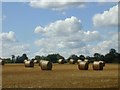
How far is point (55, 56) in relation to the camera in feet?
461

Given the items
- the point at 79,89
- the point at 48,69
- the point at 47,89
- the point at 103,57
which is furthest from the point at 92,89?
the point at 103,57

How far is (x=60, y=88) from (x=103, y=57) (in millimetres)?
98792

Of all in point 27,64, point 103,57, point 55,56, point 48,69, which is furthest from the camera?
point 55,56

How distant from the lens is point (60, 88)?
20.2 meters

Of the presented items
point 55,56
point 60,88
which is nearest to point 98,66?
point 60,88

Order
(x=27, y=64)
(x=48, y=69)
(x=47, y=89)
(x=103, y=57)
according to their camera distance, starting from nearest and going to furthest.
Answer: (x=47, y=89) → (x=48, y=69) → (x=27, y=64) → (x=103, y=57)

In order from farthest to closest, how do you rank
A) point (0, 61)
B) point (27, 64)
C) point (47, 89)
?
point (0, 61) → point (27, 64) → point (47, 89)

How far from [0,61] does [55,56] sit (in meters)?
77.5

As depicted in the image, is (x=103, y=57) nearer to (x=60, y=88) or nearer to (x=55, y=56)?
(x=55, y=56)

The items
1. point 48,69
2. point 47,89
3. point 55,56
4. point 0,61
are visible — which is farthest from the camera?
point 55,56

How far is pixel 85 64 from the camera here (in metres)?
46.7

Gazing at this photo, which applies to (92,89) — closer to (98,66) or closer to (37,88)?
(37,88)

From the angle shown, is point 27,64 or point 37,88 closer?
point 37,88

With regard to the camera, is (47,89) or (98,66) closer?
(47,89)
